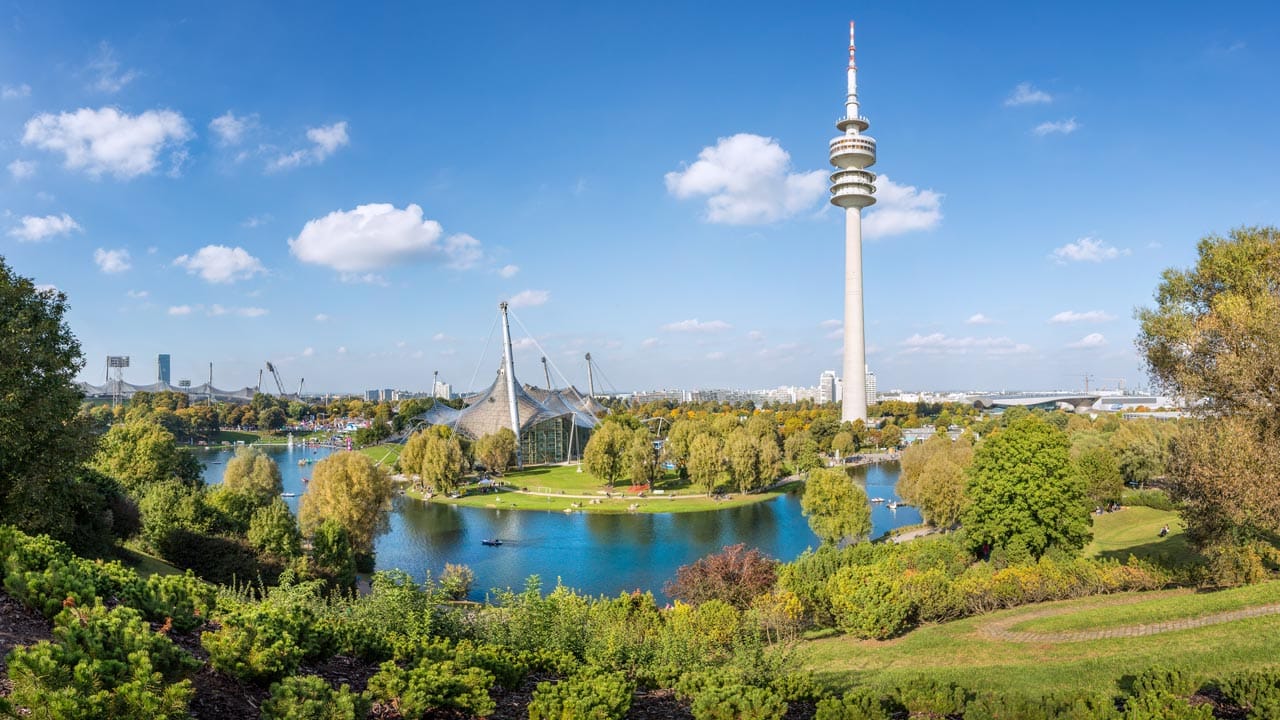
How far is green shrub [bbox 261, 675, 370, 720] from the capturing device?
5633 millimetres

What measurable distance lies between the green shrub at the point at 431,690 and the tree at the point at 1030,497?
66.5ft

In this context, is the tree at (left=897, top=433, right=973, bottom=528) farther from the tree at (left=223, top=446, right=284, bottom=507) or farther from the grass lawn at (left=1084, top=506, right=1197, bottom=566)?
the tree at (left=223, top=446, right=284, bottom=507)

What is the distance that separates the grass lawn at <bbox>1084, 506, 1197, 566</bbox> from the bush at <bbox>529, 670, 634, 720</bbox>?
19.5 m

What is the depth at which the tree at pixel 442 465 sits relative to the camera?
162ft

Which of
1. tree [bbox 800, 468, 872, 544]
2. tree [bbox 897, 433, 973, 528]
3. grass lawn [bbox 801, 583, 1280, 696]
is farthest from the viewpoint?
tree [bbox 897, 433, 973, 528]

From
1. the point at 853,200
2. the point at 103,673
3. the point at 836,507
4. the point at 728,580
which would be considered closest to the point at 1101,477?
the point at 836,507

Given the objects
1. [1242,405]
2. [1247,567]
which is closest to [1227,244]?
[1242,405]

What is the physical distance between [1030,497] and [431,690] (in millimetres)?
20943

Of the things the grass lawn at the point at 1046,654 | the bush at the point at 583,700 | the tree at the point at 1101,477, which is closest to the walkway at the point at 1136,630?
the grass lawn at the point at 1046,654

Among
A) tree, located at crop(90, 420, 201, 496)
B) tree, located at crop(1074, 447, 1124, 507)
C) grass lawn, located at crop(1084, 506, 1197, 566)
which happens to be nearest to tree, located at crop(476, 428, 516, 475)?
tree, located at crop(90, 420, 201, 496)

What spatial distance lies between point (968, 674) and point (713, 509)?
1330 inches

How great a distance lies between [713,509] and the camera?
44.8 meters

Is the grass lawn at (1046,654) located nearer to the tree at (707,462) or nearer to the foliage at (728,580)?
the foliage at (728,580)

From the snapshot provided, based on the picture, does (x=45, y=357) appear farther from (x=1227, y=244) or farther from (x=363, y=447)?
(x=363, y=447)
